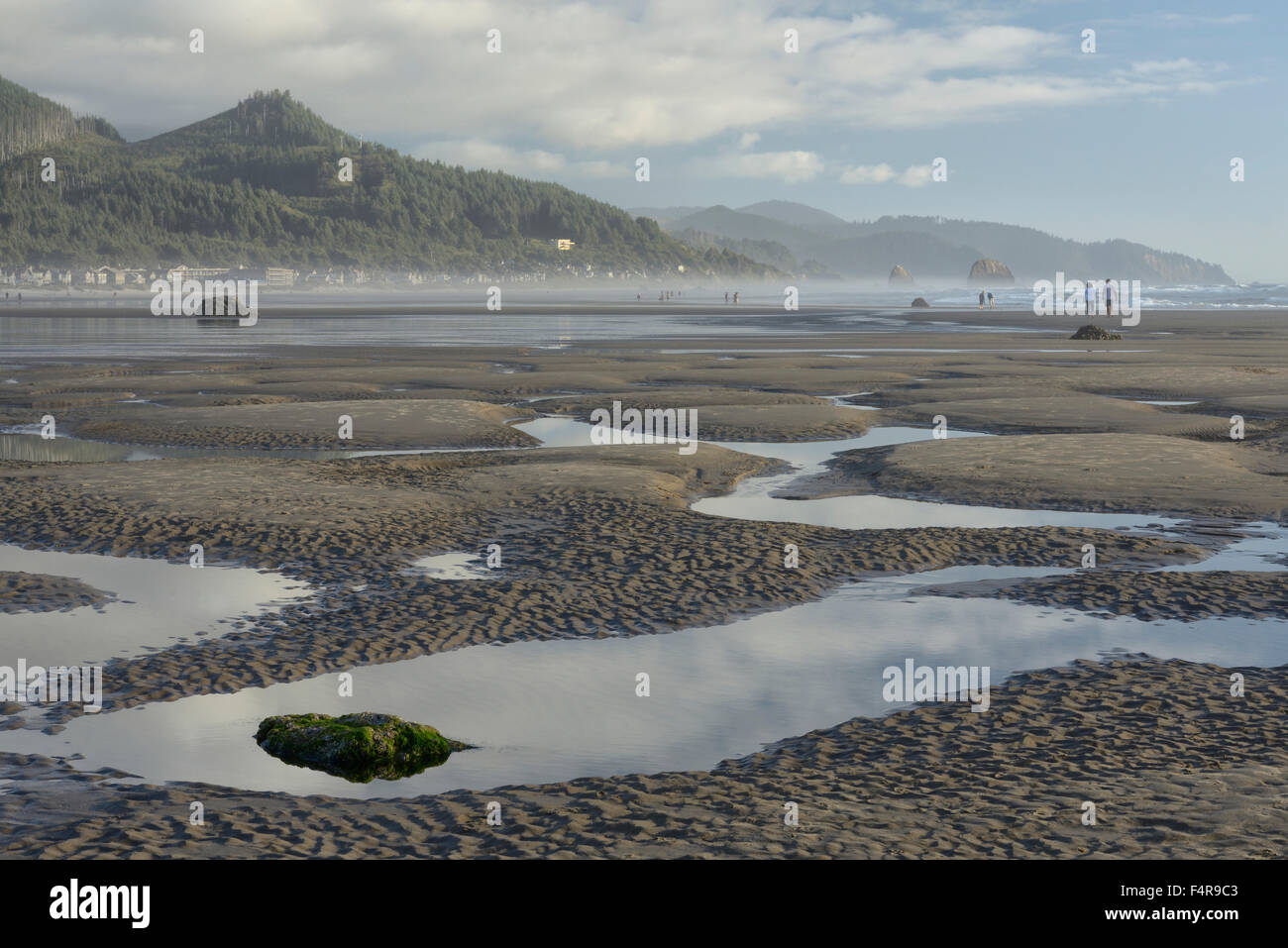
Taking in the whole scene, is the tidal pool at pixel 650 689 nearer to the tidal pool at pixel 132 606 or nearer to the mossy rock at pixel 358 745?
the mossy rock at pixel 358 745

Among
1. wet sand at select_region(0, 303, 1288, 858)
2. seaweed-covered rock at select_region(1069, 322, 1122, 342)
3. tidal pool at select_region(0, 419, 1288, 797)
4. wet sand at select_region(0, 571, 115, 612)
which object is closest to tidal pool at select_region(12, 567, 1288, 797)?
tidal pool at select_region(0, 419, 1288, 797)

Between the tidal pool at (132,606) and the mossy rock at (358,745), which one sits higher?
the tidal pool at (132,606)

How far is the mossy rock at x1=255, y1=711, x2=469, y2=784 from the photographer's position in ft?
27.7

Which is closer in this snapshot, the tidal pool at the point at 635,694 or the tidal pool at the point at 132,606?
the tidal pool at the point at 635,694

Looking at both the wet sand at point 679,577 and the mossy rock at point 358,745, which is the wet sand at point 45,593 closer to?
the wet sand at point 679,577

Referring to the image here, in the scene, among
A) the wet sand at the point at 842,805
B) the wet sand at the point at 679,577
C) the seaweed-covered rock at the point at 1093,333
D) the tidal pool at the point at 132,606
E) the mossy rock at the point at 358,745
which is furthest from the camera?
the seaweed-covered rock at the point at 1093,333

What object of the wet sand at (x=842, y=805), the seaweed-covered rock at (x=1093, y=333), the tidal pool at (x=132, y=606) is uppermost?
the seaweed-covered rock at (x=1093, y=333)

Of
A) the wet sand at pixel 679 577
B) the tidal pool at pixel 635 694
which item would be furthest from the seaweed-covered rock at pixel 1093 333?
the tidal pool at pixel 635 694

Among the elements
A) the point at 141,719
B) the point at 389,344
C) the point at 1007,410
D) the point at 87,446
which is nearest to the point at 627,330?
the point at 389,344

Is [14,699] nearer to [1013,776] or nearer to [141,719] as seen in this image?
[141,719]

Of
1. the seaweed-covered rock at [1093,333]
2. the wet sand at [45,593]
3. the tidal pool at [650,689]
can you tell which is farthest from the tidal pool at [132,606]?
the seaweed-covered rock at [1093,333]

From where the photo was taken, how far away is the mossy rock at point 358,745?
8445 mm

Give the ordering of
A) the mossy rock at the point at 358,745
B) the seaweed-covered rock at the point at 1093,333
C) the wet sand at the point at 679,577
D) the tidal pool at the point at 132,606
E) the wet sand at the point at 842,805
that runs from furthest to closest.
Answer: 1. the seaweed-covered rock at the point at 1093,333
2. the tidal pool at the point at 132,606
3. the mossy rock at the point at 358,745
4. the wet sand at the point at 679,577
5. the wet sand at the point at 842,805
